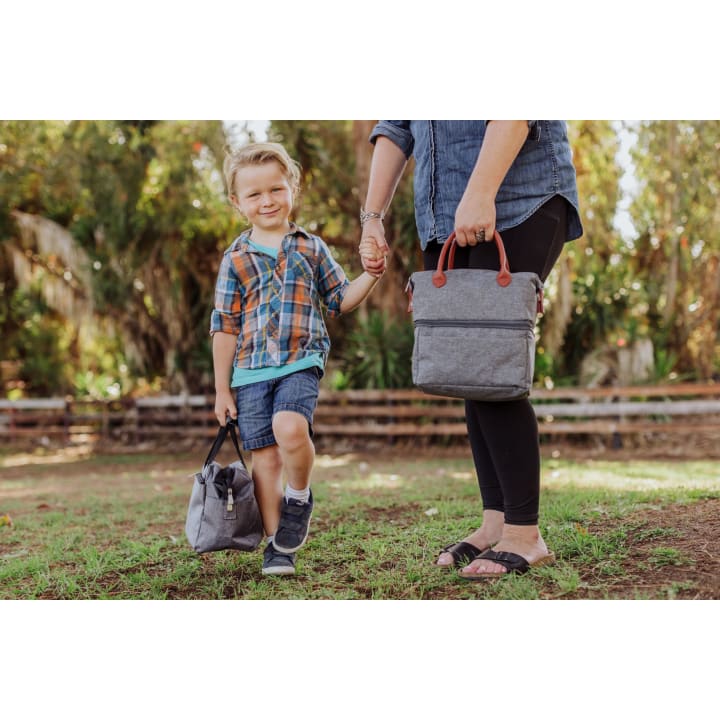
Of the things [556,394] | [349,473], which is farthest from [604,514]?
[556,394]

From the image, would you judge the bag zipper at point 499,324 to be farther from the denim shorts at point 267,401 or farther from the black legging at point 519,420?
the denim shorts at point 267,401

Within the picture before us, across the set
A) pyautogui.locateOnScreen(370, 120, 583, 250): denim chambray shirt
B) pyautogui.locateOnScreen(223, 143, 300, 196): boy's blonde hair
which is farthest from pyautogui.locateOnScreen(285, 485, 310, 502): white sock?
pyautogui.locateOnScreen(223, 143, 300, 196): boy's blonde hair

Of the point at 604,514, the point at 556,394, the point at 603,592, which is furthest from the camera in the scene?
the point at 556,394

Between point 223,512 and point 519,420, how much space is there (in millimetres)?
991

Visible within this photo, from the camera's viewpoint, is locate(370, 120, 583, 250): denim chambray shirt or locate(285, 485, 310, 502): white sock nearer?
locate(370, 120, 583, 250): denim chambray shirt

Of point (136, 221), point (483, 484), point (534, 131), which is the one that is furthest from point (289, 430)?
point (136, 221)

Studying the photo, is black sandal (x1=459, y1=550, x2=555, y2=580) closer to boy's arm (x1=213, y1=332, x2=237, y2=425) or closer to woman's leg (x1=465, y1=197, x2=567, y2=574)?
woman's leg (x1=465, y1=197, x2=567, y2=574)

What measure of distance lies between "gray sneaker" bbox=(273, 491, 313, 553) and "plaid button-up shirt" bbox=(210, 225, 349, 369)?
48 centimetres

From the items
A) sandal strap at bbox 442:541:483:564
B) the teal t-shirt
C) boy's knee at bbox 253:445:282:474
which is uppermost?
the teal t-shirt

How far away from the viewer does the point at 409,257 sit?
30.6 ft

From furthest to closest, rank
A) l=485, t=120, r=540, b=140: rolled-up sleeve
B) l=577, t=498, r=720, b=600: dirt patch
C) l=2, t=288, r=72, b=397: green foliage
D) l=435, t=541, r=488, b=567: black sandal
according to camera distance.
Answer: l=2, t=288, r=72, b=397: green foliage, l=435, t=541, r=488, b=567: black sandal, l=485, t=120, r=540, b=140: rolled-up sleeve, l=577, t=498, r=720, b=600: dirt patch

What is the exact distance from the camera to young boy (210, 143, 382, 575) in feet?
8.66

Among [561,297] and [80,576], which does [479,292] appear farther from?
[561,297]
